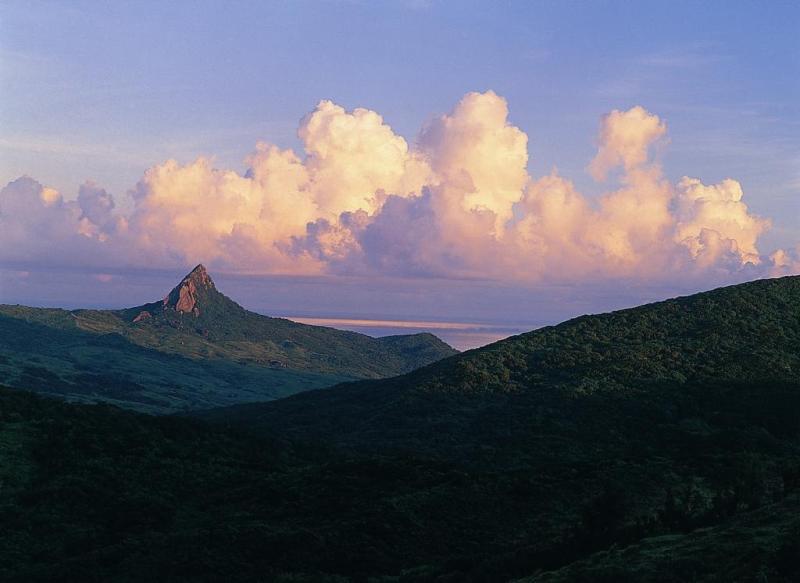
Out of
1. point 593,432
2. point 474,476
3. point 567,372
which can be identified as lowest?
point 474,476

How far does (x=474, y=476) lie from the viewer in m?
61.8

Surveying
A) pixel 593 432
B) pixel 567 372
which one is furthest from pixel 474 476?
pixel 567 372

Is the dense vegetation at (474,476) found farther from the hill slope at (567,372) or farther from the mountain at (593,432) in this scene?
the hill slope at (567,372)

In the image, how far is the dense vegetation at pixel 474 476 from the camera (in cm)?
3944

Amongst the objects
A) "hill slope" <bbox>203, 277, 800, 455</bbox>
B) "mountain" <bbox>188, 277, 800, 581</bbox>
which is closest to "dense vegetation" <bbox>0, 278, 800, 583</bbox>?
"mountain" <bbox>188, 277, 800, 581</bbox>

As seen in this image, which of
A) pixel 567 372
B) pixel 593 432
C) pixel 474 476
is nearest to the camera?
pixel 474 476

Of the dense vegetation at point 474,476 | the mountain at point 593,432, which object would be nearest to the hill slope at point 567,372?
the mountain at point 593,432

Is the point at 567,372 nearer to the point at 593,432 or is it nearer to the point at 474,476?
the point at 593,432

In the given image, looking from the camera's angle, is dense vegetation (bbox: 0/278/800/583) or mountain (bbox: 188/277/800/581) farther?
mountain (bbox: 188/277/800/581)

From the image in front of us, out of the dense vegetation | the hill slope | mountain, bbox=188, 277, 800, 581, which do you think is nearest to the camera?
the dense vegetation

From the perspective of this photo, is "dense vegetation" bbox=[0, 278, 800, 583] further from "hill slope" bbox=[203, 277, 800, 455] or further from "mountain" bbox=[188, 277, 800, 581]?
"hill slope" bbox=[203, 277, 800, 455]

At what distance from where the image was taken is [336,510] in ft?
178

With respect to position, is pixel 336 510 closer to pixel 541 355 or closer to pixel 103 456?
pixel 103 456

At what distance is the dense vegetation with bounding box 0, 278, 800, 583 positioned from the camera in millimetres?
39438
